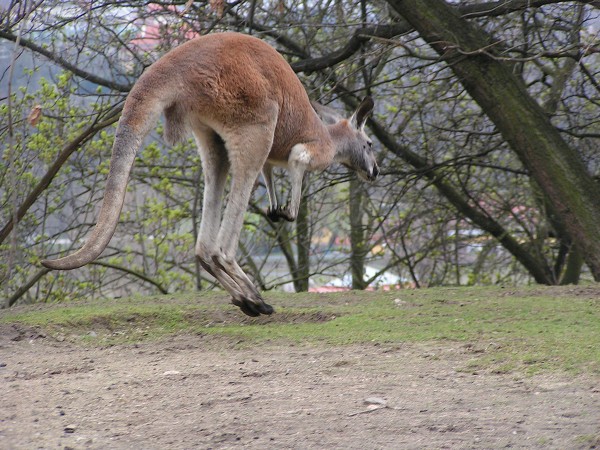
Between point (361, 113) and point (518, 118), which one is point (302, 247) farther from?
point (361, 113)

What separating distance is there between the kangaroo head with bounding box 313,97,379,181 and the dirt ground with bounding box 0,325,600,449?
2457mm

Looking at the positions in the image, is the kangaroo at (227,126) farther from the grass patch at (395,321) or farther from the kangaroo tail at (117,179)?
the grass patch at (395,321)

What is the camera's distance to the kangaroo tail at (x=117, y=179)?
15.1ft

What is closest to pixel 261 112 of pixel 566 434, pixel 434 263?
pixel 566 434

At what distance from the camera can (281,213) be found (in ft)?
21.3

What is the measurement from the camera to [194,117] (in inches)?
225

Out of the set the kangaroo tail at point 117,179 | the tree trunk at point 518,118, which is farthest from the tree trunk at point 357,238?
the kangaroo tail at point 117,179

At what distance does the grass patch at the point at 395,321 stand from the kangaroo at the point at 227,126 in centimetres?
49

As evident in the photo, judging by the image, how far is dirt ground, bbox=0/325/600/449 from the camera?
345 cm

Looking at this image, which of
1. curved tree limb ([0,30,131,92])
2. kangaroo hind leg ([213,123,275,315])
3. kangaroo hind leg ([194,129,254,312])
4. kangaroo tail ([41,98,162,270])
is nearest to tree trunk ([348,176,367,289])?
curved tree limb ([0,30,131,92])

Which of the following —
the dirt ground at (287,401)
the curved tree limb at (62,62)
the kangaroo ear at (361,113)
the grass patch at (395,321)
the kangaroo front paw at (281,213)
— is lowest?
the dirt ground at (287,401)

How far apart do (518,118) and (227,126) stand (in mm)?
3599

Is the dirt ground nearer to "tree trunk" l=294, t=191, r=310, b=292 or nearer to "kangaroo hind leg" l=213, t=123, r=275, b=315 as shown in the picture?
"kangaroo hind leg" l=213, t=123, r=275, b=315

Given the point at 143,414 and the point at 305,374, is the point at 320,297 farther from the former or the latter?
the point at 143,414
